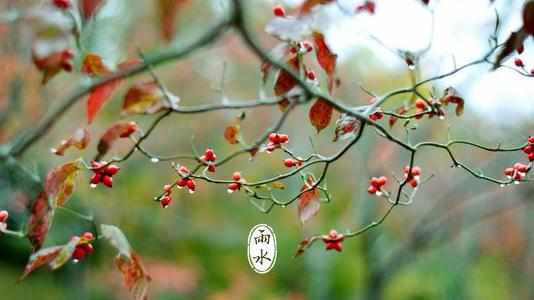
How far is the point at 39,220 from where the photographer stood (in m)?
0.72

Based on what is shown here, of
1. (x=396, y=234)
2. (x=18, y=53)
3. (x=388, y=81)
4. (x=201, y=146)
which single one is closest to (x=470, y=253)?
(x=396, y=234)

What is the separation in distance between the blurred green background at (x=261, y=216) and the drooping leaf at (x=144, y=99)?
2.43 metres

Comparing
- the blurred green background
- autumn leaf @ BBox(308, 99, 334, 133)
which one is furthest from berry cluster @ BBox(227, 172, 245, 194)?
the blurred green background

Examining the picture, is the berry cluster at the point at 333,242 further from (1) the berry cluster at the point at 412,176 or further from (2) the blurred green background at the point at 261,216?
(2) the blurred green background at the point at 261,216

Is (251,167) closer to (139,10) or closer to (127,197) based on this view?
(127,197)

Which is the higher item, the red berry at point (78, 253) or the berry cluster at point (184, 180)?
the berry cluster at point (184, 180)

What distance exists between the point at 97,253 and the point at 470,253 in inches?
89.0

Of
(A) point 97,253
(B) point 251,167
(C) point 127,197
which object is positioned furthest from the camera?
(A) point 97,253

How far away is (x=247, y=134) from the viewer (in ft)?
12.1

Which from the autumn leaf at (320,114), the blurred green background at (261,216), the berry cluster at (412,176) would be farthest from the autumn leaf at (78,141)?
the blurred green background at (261,216)

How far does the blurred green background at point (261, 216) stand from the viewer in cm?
342

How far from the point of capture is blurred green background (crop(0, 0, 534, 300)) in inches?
134

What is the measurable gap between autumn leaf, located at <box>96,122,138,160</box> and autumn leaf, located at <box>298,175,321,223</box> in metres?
0.28

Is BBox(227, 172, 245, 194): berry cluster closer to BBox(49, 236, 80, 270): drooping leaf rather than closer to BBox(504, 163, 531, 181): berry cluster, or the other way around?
BBox(49, 236, 80, 270): drooping leaf
